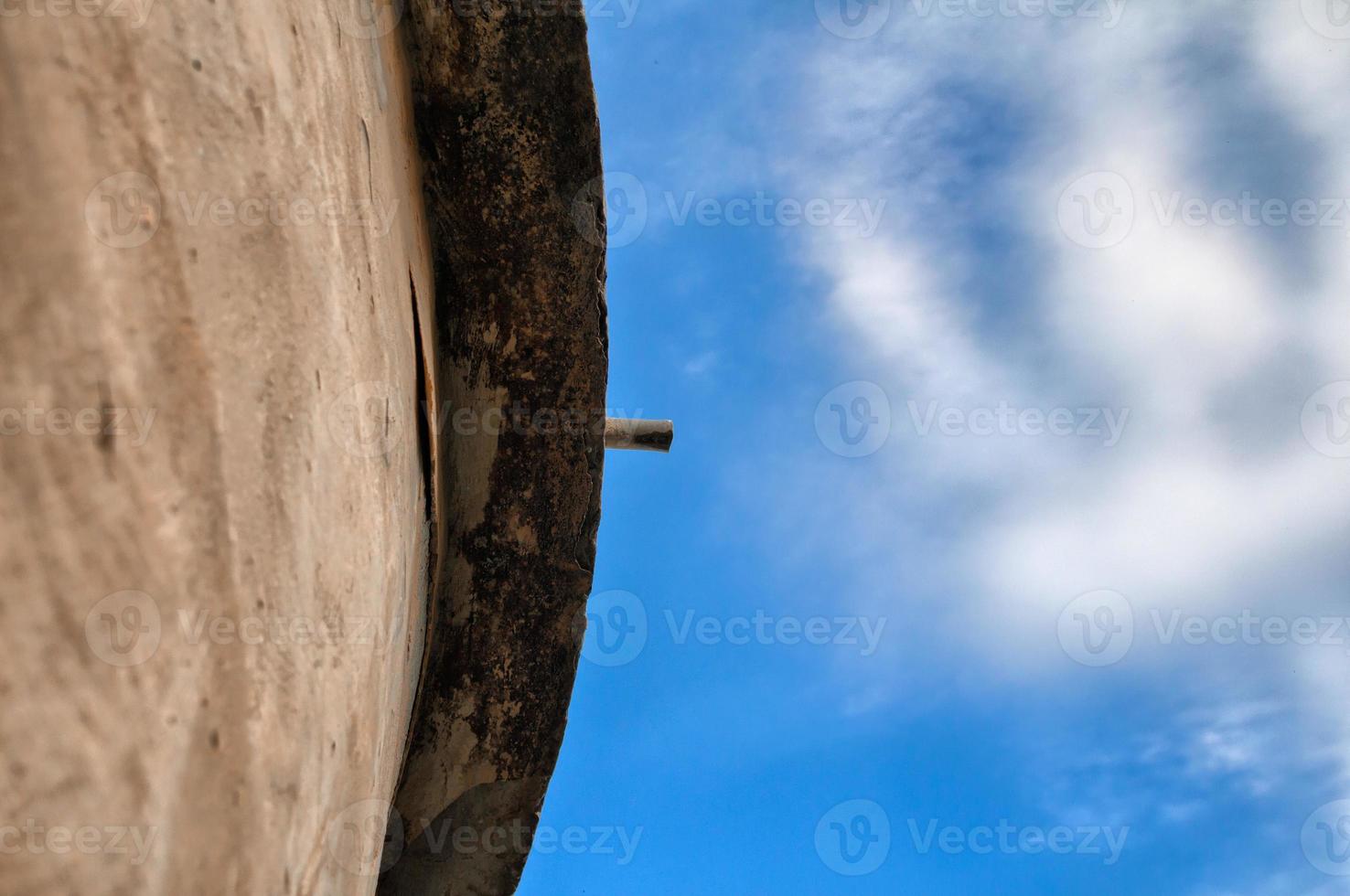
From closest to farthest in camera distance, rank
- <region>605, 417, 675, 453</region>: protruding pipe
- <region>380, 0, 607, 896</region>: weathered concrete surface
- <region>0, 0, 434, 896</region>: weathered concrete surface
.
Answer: <region>0, 0, 434, 896</region>: weathered concrete surface, <region>380, 0, 607, 896</region>: weathered concrete surface, <region>605, 417, 675, 453</region>: protruding pipe

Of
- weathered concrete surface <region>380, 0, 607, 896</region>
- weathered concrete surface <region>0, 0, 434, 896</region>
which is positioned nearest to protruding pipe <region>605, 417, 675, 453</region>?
weathered concrete surface <region>380, 0, 607, 896</region>

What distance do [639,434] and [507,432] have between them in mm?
1172

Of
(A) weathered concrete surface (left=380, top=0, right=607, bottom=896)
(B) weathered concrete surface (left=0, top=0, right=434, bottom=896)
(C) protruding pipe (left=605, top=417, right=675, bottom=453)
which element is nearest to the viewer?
(B) weathered concrete surface (left=0, top=0, right=434, bottom=896)

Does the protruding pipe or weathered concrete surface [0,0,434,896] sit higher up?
the protruding pipe

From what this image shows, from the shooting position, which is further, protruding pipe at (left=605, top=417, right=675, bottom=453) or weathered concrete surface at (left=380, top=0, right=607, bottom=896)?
protruding pipe at (left=605, top=417, right=675, bottom=453)

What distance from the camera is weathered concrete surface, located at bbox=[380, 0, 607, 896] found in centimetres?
281

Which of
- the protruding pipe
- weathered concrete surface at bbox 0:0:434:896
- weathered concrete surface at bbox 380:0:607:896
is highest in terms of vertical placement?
the protruding pipe

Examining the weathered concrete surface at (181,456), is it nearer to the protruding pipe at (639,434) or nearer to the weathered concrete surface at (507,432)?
the weathered concrete surface at (507,432)

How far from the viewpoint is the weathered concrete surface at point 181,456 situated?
3.02 feet

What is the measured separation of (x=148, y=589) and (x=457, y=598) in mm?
2073

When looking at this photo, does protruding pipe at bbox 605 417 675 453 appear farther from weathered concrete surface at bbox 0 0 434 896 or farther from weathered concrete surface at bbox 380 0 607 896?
weathered concrete surface at bbox 0 0 434 896

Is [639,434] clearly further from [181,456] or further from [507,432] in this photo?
[181,456]

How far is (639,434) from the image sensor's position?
4184mm

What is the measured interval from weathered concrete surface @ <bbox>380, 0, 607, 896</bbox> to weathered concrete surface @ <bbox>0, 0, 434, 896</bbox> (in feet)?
3.46
